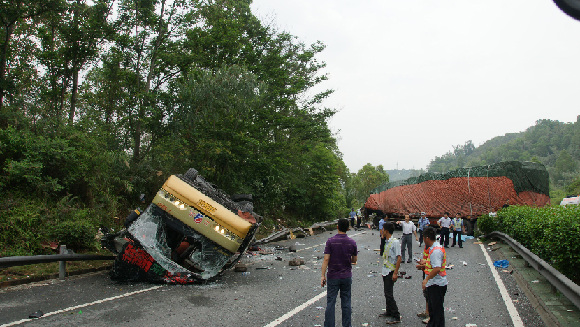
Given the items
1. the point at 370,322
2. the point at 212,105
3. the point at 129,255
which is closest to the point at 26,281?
the point at 129,255

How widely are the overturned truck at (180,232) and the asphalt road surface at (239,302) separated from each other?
0.32m

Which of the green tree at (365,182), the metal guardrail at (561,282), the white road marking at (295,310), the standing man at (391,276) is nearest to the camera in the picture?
the metal guardrail at (561,282)

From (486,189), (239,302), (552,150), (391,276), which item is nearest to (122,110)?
(239,302)

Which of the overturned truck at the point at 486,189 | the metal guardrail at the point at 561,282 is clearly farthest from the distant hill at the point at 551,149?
the metal guardrail at the point at 561,282

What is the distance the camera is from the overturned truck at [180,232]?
8070 millimetres

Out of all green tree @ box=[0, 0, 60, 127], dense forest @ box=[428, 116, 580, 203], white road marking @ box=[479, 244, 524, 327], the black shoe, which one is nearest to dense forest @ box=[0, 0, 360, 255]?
green tree @ box=[0, 0, 60, 127]

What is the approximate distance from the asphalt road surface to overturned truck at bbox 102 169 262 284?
316mm

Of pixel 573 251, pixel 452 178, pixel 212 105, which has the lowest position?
pixel 573 251

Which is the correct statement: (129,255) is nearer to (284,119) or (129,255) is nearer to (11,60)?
(11,60)

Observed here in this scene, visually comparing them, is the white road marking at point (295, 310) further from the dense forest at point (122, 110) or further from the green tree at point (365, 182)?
the green tree at point (365, 182)

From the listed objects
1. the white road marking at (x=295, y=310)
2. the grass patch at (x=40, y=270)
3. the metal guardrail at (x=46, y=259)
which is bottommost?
the white road marking at (x=295, y=310)

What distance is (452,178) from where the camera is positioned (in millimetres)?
23391

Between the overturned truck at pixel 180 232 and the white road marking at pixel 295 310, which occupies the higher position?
the overturned truck at pixel 180 232

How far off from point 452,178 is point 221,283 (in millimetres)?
18557
